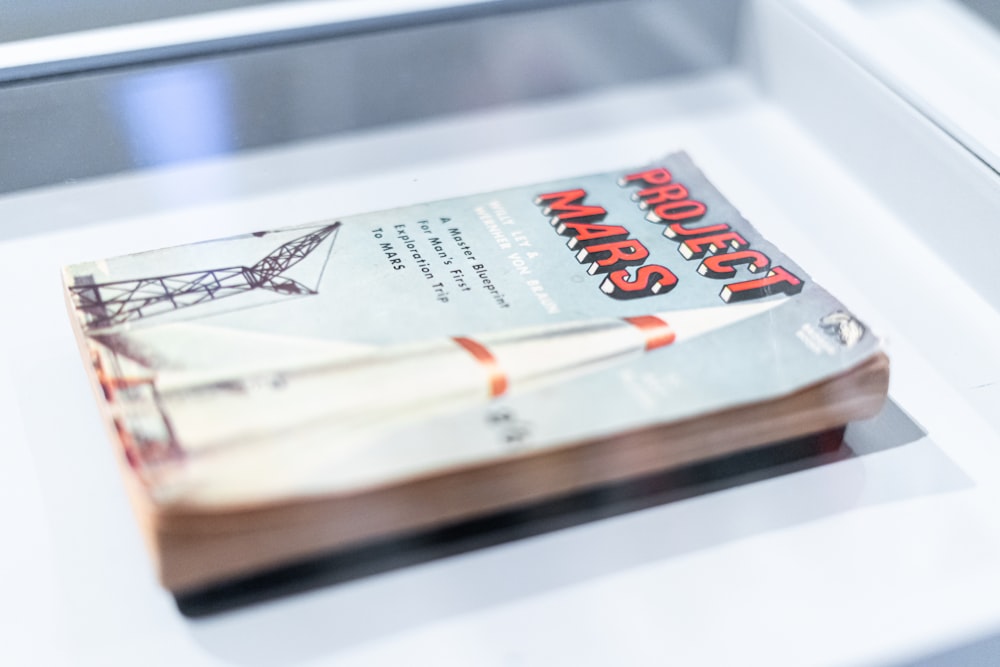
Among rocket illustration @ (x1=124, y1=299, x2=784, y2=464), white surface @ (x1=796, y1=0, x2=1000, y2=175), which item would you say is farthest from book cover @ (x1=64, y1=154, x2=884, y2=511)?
white surface @ (x1=796, y1=0, x2=1000, y2=175)

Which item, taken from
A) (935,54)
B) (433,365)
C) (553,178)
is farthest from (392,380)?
(935,54)

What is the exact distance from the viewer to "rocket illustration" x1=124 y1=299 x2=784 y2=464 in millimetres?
375

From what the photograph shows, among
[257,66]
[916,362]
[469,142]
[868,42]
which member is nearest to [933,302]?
[916,362]

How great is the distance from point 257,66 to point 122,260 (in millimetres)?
173

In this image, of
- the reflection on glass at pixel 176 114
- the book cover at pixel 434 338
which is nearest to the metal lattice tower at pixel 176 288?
the book cover at pixel 434 338

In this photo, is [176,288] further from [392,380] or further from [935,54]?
[935,54]

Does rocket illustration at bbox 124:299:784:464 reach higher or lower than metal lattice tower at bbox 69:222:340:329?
lower

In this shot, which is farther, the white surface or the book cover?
the white surface

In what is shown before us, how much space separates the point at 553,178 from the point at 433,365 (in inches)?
8.9

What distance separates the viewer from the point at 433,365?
1.34ft

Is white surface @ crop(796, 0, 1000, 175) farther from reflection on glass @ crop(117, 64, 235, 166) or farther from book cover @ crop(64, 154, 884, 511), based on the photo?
reflection on glass @ crop(117, 64, 235, 166)

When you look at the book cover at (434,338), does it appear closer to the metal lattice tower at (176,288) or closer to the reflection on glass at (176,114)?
the metal lattice tower at (176,288)

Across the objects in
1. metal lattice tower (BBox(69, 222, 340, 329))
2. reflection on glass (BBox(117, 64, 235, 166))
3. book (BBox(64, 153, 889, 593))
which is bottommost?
book (BBox(64, 153, 889, 593))

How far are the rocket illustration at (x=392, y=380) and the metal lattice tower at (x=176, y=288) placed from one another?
0.05 metres
